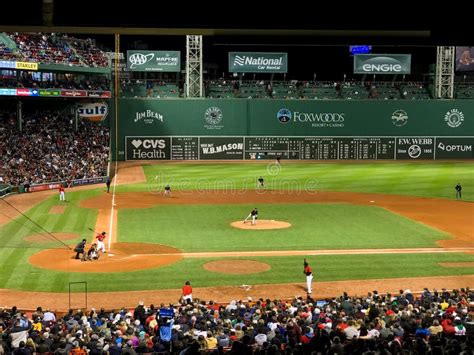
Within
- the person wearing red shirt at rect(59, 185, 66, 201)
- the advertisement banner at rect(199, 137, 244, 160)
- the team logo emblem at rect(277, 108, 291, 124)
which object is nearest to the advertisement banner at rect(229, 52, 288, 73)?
the team logo emblem at rect(277, 108, 291, 124)

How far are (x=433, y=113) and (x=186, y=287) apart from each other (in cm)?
5407

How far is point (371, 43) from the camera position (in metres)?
6.05

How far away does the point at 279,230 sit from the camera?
31.6 meters

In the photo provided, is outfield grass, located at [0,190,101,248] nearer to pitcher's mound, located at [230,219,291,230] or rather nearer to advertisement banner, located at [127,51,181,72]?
pitcher's mound, located at [230,219,291,230]

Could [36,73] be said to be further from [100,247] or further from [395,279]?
[395,279]

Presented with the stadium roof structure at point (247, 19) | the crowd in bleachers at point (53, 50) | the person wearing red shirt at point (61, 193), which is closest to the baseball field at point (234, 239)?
the person wearing red shirt at point (61, 193)

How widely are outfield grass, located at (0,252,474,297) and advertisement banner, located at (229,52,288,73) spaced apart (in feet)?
148

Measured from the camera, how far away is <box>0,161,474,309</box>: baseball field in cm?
2209

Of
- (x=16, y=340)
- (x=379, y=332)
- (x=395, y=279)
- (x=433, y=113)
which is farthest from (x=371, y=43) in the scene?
(x=433, y=113)

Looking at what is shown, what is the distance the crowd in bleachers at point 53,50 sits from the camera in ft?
174

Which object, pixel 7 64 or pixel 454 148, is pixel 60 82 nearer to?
pixel 7 64

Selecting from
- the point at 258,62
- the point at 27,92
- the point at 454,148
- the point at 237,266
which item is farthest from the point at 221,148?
the point at 237,266

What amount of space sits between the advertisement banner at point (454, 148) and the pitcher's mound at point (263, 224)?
39.4m

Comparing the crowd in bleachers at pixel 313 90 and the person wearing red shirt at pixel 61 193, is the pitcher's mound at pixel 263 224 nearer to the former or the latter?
the person wearing red shirt at pixel 61 193
